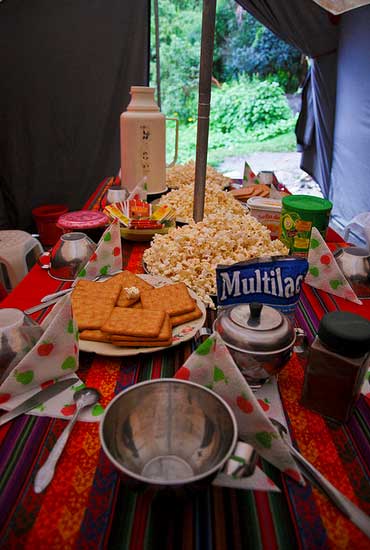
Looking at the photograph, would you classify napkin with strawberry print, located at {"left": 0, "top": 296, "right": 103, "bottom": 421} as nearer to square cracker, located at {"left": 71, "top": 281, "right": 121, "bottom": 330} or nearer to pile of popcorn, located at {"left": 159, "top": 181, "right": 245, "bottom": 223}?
square cracker, located at {"left": 71, "top": 281, "right": 121, "bottom": 330}

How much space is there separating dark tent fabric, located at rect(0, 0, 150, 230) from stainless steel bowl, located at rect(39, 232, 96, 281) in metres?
2.28

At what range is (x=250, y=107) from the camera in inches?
276

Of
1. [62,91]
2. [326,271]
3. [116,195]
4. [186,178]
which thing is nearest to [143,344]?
[326,271]

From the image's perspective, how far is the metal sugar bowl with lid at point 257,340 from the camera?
0.61 m

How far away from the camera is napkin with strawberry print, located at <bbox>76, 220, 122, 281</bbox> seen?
1.02 meters

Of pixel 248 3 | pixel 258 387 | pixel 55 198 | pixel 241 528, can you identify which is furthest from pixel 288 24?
pixel 241 528

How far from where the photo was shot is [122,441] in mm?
502

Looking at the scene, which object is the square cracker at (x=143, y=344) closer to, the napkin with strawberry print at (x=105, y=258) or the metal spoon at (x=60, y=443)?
the metal spoon at (x=60, y=443)

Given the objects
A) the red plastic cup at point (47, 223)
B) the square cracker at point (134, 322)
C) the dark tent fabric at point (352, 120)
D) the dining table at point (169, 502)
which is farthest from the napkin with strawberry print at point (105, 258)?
the dark tent fabric at point (352, 120)

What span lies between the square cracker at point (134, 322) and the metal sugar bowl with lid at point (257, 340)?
0.46 feet

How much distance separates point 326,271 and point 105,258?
55 centimetres

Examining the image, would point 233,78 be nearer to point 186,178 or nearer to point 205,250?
point 186,178

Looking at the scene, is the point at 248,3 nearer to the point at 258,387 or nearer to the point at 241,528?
the point at 258,387

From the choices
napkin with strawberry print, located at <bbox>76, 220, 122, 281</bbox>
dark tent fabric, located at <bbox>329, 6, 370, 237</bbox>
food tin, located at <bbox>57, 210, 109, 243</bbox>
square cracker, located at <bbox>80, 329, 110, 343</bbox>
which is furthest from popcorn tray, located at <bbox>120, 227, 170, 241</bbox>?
dark tent fabric, located at <bbox>329, 6, 370, 237</bbox>
